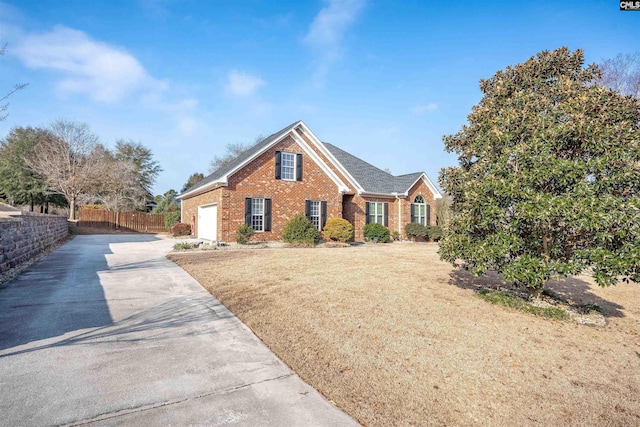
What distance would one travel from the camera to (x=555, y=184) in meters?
5.35

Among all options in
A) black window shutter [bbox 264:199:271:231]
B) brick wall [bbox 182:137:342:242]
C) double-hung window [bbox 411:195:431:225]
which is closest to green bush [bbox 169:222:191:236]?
brick wall [bbox 182:137:342:242]

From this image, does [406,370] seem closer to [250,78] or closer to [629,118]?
[629,118]

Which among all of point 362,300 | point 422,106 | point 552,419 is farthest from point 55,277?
point 422,106

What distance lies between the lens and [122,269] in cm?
920

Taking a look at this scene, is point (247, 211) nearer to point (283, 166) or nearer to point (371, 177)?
point (283, 166)

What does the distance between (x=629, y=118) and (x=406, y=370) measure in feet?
18.4

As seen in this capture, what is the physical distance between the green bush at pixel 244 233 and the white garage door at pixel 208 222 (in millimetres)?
1488

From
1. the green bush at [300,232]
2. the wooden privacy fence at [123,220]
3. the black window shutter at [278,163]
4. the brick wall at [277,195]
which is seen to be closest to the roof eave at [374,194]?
the brick wall at [277,195]

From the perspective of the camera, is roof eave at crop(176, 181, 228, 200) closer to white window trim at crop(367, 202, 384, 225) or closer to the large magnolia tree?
white window trim at crop(367, 202, 384, 225)

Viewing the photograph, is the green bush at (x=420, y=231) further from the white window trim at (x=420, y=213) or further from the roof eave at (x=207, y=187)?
the roof eave at (x=207, y=187)

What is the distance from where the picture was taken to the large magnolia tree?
4.77 metres

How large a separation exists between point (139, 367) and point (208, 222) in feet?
50.8

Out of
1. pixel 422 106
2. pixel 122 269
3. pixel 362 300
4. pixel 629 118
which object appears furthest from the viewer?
pixel 422 106

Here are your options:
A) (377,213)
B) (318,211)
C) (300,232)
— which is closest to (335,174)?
(318,211)
